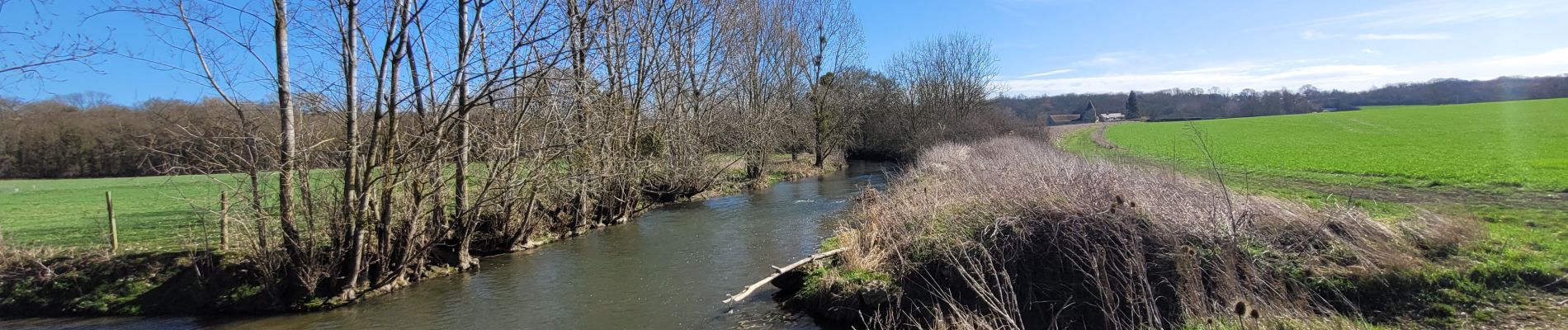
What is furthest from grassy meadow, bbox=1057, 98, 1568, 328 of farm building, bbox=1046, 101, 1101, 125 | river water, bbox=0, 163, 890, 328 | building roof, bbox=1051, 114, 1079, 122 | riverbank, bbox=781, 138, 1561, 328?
building roof, bbox=1051, 114, 1079, 122

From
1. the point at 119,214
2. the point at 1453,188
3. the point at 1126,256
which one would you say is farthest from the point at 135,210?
the point at 1453,188

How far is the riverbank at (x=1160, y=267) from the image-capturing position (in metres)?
6.09

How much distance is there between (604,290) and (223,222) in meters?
5.19

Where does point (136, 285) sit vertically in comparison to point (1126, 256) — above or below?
below

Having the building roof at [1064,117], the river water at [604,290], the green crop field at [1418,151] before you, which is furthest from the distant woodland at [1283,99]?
the river water at [604,290]

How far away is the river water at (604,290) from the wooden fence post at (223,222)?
3.92 ft

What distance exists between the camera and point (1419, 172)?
49.2 feet

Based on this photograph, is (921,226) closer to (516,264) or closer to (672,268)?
(672,268)

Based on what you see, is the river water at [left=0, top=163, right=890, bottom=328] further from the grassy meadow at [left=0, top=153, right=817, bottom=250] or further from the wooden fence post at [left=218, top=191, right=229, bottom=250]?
the grassy meadow at [left=0, top=153, right=817, bottom=250]

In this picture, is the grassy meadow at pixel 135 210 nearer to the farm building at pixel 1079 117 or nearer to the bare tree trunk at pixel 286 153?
the bare tree trunk at pixel 286 153

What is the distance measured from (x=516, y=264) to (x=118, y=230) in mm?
7160

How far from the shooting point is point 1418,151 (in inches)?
824

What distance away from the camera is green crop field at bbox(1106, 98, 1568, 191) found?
1398cm

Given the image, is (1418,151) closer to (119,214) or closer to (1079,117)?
(119,214)
